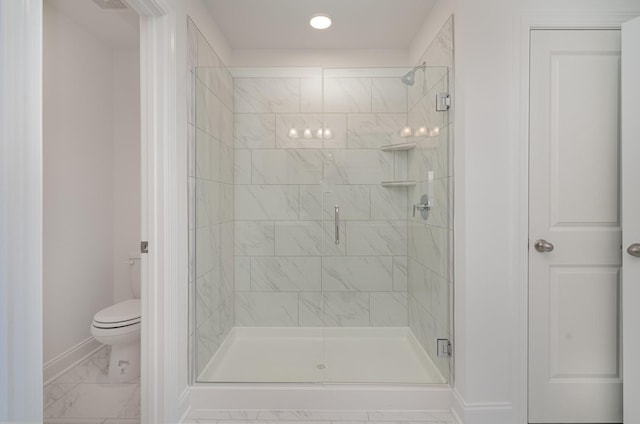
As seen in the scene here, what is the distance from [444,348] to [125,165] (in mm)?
2819

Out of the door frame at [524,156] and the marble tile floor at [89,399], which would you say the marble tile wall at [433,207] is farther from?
the marble tile floor at [89,399]

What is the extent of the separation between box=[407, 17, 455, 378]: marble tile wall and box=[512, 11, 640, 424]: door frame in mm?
325

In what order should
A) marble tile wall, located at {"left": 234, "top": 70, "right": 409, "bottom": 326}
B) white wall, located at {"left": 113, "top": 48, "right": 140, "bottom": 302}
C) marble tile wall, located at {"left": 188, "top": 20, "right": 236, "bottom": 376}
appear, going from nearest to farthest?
marble tile wall, located at {"left": 188, "top": 20, "right": 236, "bottom": 376} < marble tile wall, located at {"left": 234, "top": 70, "right": 409, "bottom": 326} < white wall, located at {"left": 113, "top": 48, "right": 140, "bottom": 302}

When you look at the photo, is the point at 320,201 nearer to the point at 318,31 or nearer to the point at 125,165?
the point at 318,31

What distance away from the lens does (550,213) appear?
1.82 m

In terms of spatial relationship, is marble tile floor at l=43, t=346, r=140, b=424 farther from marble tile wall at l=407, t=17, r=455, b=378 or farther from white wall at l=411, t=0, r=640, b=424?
white wall at l=411, t=0, r=640, b=424

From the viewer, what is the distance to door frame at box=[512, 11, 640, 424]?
1.79m

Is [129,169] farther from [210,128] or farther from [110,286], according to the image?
[210,128]

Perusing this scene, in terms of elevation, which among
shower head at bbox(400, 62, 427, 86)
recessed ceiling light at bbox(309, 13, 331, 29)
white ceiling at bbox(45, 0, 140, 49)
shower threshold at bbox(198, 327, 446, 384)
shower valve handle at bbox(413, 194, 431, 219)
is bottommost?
shower threshold at bbox(198, 327, 446, 384)

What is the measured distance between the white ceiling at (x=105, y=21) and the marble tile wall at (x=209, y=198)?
2.53ft

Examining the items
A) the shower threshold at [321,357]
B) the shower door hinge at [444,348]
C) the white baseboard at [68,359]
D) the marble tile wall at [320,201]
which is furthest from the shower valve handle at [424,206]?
the white baseboard at [68,359]

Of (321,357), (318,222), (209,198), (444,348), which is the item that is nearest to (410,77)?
(318,222)

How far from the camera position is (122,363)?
2336 mm

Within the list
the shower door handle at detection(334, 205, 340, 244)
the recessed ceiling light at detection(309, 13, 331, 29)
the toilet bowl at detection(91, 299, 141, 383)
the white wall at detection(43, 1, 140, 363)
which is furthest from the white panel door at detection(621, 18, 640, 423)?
the white wall at detection(43, 1, 140, 363)
